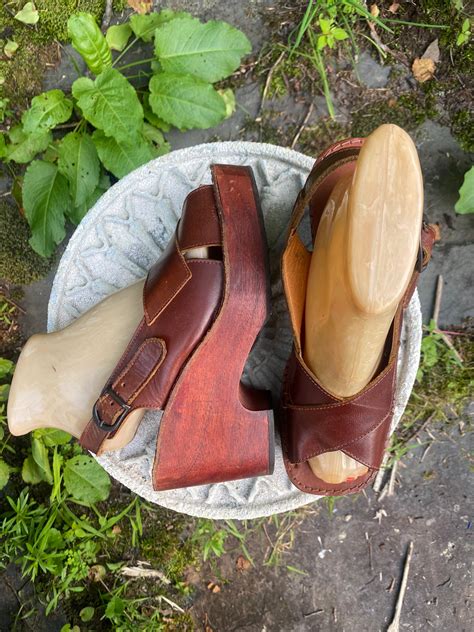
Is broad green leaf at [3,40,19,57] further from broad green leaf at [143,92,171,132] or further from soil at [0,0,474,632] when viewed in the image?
broad green leaf at [143,92,171,132]

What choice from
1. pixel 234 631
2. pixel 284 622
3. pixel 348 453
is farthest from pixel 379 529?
pixel 348 453

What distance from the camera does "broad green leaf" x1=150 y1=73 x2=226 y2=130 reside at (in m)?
1.74

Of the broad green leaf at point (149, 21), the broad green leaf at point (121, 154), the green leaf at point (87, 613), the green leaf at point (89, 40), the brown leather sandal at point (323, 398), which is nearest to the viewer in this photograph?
the brown leather sandal at point (323, 398)

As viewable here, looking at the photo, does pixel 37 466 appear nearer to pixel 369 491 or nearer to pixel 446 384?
pixel 369 491

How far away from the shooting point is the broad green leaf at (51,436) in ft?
6.35

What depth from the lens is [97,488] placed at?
1947mm

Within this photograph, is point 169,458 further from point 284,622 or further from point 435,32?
point 435,32

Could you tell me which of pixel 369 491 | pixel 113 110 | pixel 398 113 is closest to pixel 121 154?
pixel 113 110

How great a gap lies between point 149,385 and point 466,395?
1.23 m

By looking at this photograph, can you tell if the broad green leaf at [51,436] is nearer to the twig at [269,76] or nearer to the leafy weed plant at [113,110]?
the leafy weed plant at [113,110]

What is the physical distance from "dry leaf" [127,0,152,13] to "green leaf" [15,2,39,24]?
1.07 ft

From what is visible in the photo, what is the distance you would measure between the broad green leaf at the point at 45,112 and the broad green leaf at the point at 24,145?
7 cm

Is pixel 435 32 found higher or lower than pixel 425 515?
higher

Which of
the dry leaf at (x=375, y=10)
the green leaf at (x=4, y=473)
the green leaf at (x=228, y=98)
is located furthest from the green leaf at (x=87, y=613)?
the dry leaf at (x=375, y=10)
